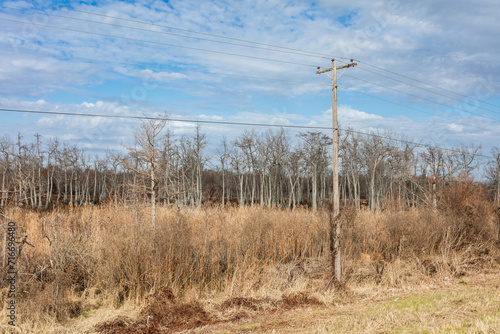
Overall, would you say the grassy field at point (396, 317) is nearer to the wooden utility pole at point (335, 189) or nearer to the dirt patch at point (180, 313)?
the dirt patch at point (180, 313)

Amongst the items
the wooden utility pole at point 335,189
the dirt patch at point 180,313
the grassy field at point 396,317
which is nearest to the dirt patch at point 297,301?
the dirt patch at point 180,313

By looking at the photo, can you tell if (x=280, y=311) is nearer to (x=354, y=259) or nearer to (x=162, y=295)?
(x=162, y=295)

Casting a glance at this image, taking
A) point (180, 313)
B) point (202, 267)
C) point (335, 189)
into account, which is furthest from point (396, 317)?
point (202, 267)

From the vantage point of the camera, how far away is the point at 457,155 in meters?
56.2

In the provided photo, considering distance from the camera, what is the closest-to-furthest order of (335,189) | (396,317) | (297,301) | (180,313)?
(396,317) → (180,313) → (297,301) → (335,189)

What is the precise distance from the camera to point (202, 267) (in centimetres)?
1068

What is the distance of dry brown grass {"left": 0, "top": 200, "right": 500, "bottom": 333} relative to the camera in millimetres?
8633

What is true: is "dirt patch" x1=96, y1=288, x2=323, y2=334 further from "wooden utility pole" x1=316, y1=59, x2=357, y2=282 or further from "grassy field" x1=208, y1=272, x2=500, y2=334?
"wooden utility pole" x1=316, y1=59, x2=357, y2=282

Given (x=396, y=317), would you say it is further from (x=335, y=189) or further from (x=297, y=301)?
(x=335, y=189)

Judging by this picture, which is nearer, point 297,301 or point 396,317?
point 396,317

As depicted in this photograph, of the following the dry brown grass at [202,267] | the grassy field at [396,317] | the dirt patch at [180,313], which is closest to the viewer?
the grassy field at [396,317]

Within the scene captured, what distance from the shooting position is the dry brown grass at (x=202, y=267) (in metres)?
8.63

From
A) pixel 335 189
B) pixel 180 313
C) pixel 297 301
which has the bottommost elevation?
pixel 297 301

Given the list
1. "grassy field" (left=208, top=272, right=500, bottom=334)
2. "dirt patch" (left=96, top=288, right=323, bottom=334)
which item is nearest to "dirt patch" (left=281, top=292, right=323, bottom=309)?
"dirt patch" (left=96, top=288, right=323, bottom=334)
